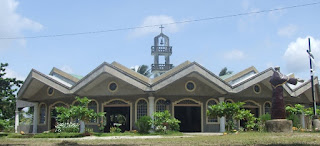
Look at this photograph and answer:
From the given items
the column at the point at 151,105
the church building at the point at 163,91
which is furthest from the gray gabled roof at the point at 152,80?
the column at the point at 151,105

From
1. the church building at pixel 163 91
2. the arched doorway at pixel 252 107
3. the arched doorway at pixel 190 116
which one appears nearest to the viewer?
the church building at pixel 163 91

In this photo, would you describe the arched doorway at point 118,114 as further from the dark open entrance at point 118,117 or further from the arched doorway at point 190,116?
the arched doorway at point 190,116

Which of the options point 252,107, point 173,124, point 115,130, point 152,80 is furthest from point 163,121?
point 252,107

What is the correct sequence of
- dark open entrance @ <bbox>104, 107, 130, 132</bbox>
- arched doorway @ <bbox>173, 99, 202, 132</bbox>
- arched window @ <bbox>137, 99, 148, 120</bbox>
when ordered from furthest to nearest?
dark open entrance @ <bbox>104, 107, 130, 132</bbox> → arched doorway @ <bbox>173, 99, 202, 132</bbox> → arched window @ <bbox>137, 99, 148, 120</bbox>

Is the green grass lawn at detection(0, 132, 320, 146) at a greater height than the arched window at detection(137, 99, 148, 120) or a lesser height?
lesser

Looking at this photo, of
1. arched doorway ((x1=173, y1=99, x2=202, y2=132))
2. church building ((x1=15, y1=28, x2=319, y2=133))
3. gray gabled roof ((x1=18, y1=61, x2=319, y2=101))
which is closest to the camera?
gray gabled roof ((x1=18, y1=61, x2=319, y2=101))

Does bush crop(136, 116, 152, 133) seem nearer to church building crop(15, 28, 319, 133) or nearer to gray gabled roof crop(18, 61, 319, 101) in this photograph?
church building crop(15, 28, 319, 133)

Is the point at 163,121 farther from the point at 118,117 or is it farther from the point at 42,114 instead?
the point at 42,114

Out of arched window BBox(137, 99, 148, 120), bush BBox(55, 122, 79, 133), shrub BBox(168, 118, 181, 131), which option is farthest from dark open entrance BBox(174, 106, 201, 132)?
bush BBox(55, 122, 79, 133)

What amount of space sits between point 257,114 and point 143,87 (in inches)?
A: 367

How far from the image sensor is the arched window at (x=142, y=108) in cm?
2402

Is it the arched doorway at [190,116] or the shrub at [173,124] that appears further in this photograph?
the arched doorway at [190,116]

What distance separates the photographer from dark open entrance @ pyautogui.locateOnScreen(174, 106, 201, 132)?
966 inches

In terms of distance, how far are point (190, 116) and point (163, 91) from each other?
9.21 feet
